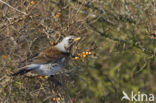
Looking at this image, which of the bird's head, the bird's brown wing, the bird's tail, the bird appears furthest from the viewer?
the bird's brown wing

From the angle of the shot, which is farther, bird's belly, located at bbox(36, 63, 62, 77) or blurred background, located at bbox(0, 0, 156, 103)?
bird's belly, located at bbox(36, 63, 62, 77)

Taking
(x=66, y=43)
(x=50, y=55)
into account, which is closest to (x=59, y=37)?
(x=66, y=43)

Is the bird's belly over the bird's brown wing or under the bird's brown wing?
under

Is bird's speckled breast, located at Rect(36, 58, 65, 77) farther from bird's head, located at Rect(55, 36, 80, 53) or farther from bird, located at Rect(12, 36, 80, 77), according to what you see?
bird's head, located at Rect(55, 36, 80, 53)

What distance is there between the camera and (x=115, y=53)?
17.2ft

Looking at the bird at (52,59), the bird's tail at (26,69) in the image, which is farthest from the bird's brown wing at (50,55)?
the bird's tail at (26,69)

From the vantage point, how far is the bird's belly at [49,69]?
4625mm

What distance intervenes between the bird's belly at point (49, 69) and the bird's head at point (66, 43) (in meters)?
0.27

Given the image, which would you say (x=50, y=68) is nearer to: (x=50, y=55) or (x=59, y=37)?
(x=50, y=55)

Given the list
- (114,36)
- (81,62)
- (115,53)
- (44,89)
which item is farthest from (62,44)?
(114,36)

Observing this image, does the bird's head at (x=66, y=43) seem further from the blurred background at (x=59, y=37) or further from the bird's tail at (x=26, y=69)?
the bird's tail at (x=26, y=69)

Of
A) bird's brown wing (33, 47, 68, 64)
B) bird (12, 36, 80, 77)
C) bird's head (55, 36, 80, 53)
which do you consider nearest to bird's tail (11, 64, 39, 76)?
bird (12, 36, 80, 77)

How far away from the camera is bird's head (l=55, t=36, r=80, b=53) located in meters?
4.36

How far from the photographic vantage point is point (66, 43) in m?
4.62
